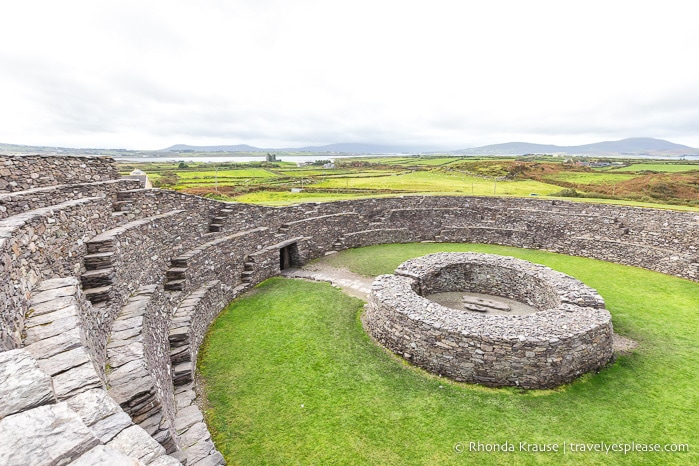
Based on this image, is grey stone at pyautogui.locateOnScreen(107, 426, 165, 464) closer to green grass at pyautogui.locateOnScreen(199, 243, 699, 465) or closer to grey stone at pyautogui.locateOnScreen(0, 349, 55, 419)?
grey stone at pyautogui.locateOnScreen(0, 349, 55, 419)

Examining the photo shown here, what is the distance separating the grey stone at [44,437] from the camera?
2.62 meters

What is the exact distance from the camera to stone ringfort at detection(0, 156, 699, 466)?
343 centimetres

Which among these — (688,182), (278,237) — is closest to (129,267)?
(278,237)

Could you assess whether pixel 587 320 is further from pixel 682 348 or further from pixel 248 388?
pixel 248 388

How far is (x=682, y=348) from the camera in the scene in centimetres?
1230

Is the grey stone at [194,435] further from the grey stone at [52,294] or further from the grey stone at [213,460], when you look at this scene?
the grey stone at [52,294]

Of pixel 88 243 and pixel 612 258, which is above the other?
pixel 88 243

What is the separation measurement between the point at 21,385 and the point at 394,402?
8.44m

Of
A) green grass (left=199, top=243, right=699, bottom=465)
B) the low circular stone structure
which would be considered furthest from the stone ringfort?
green grass (left=199, top=243, right=699, bottom=465)

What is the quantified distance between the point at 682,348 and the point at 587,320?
14.4 ft

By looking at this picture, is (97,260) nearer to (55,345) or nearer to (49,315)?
(49,315)

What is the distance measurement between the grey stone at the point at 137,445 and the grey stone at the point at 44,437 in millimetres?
594

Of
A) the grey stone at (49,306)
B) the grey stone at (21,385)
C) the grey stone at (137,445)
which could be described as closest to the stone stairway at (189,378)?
the grey stone at (49,306)

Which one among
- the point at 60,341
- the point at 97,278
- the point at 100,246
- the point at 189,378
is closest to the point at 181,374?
the point at 189,378
